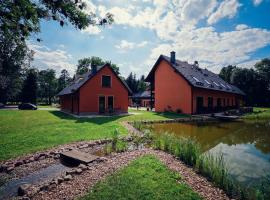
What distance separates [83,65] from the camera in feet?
194

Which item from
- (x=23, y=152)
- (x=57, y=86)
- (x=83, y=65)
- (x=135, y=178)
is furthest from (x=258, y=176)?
(x=57, y=86)

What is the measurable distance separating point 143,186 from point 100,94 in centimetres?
1907

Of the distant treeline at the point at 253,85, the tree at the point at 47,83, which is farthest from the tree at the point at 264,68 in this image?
the tree at the point at 47,83

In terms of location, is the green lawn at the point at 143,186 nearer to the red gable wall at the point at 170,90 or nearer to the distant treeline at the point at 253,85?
the red gable wall at the point at 170,90

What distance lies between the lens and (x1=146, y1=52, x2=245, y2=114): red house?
74.1ft

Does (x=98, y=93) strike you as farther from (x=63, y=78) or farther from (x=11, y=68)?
(x=63, y=78)

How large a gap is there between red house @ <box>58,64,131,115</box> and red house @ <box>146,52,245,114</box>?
4889 millimetres

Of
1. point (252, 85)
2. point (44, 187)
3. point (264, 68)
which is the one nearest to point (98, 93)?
point (44, 187)

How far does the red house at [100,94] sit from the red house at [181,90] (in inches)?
192

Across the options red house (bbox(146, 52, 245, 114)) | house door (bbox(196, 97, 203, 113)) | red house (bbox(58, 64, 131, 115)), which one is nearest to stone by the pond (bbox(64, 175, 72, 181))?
red house (bbox(58, 64, 131, 115))

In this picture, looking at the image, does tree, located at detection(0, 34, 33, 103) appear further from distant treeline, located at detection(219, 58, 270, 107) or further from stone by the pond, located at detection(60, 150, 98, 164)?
distant treeline, located at detection(219, 58, 270, 107)

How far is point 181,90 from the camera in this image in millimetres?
23484

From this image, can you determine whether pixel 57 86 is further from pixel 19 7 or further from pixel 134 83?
pixel 19 7

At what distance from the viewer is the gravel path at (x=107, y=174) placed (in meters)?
4.36
